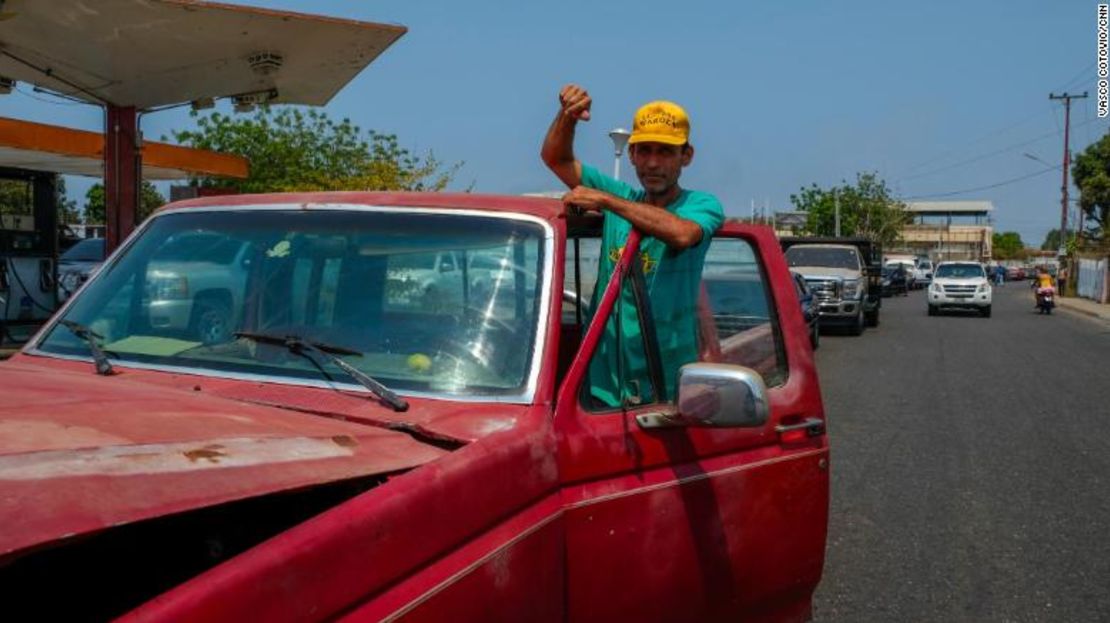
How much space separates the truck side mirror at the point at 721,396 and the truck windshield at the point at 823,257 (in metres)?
21.0

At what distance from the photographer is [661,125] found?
10.7 feet

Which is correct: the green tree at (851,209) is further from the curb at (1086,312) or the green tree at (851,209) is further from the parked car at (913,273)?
the curb at (1086,312)

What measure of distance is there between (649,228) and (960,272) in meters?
30.5

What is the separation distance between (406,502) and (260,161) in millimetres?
28095

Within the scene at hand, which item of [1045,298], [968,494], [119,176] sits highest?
[119,176]

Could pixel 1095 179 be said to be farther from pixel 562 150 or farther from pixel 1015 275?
pixel 562 150

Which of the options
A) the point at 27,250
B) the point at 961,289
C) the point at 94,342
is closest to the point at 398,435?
the point at 94,342

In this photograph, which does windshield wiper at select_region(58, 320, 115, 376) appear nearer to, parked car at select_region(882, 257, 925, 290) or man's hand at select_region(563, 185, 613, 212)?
man's hand at select_region(563, 185, 613, 212)

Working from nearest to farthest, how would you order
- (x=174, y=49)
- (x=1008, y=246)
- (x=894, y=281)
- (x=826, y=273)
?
(x=174, y=49), (x=826, y=273), (x=894, y=281), (x=1008, y=246)

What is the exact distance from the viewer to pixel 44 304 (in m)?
11.9

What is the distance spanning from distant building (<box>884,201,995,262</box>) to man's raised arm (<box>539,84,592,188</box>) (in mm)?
98953

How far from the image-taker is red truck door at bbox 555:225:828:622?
2559 mm

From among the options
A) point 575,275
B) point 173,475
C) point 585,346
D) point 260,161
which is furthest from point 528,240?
point 260,161

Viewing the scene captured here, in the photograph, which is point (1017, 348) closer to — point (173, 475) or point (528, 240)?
point (528, 240)
